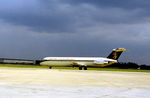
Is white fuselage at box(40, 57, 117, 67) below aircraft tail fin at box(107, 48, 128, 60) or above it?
below

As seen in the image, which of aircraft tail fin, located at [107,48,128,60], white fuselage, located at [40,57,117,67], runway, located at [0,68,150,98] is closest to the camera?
runway, located at [0,68,150,98]

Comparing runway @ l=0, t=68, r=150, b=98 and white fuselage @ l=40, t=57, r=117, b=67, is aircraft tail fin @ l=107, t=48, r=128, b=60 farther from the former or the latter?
runway @ l=0, t=68, r=150, b=98

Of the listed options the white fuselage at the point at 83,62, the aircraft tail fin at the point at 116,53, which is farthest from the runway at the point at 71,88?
the aircraft tail fin at the point at 116,53

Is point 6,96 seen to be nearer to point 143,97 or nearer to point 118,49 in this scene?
point 143,97

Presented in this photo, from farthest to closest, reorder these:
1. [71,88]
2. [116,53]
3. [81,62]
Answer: [116,53] → [81,62] → [71,88]

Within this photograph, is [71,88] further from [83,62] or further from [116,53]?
[116,53]

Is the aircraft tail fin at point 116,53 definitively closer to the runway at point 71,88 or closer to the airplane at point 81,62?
the airplane at point 81,62

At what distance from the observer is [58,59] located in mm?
68875

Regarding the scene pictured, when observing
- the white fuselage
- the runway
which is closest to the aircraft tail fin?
the white fuselage

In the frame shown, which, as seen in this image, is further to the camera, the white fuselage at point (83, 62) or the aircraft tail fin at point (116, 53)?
the aircraft tail fin at point (116, 53)

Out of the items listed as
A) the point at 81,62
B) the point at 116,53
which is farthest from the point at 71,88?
the point at 116,53

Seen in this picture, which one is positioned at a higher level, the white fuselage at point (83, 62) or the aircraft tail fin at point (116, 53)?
the aircraft tail fin at point (116, 53)

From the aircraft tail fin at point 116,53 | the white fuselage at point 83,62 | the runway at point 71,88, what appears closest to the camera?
the runway at point 71,88

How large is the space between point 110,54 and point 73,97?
63.9 meters
